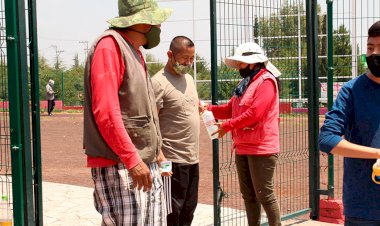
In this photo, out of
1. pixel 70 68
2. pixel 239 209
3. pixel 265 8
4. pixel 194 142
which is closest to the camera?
pixel 194 142

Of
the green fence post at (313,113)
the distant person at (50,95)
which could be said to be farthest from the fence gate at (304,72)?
the distant person at (50,95)

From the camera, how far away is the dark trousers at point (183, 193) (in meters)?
5.68

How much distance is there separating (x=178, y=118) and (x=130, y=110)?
80.5 inches

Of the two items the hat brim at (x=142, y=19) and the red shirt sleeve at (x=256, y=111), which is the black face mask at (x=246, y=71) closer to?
the red shirt sleeve at (x=256, y=111)

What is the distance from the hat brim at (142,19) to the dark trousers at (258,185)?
236 centimetres

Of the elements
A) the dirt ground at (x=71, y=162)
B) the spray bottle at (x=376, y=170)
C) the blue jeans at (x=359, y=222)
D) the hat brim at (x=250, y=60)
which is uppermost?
the hat brim at (x=250, y=60)

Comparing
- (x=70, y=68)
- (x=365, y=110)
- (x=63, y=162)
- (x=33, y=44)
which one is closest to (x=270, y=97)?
(x=33, y=44)

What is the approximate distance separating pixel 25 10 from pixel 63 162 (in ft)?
31.0

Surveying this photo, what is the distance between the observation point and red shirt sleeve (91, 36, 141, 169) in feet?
11.1

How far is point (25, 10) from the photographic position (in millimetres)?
4738

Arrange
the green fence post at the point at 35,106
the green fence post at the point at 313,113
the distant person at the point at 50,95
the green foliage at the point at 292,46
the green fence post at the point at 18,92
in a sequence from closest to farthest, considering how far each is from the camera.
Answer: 1. the green fence post at the point at 18,92
2. the green fence post at the point at 35,106
3. the green foliage at the point at 292,46
4. the green fence post at the point at 313,113
5. the distant person at the point at 50,95

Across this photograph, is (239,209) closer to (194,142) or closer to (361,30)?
(194,142)

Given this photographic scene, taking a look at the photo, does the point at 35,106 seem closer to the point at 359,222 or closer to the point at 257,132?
the point at 257,132

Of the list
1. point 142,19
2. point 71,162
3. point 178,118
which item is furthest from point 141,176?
point 71,162
